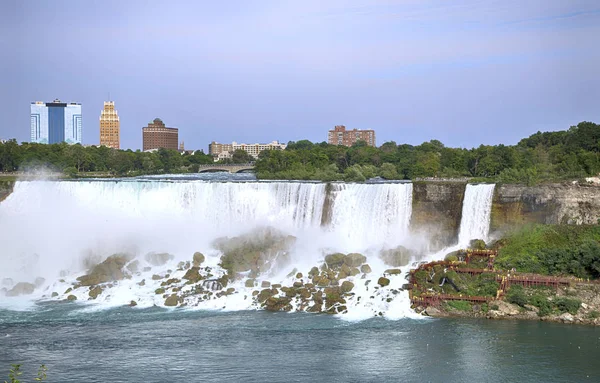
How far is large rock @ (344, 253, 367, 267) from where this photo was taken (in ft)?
119

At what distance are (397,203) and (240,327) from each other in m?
15.0

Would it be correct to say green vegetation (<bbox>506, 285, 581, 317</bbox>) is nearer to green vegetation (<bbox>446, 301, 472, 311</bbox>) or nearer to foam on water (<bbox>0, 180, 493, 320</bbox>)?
green vegetation (<bbox>446, 301, 472, 311</bbox>)

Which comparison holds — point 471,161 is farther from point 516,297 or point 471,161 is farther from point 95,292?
point 95,292

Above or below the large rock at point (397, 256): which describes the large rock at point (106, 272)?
below

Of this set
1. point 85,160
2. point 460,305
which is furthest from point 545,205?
point 85,160

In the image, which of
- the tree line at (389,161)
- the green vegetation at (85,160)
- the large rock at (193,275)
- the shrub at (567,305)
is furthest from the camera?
the green vegetation at (85,160)

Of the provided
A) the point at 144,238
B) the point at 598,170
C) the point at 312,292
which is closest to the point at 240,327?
the point at 312,292

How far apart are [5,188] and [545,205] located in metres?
34.5

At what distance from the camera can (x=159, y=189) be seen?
45406 millimetres

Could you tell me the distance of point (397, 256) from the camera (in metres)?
36.7

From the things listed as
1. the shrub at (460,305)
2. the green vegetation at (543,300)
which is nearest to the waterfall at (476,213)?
the green vegetation at (543,300)

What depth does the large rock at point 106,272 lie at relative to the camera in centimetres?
3638

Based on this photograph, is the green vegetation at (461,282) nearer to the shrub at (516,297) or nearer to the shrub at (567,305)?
the shrub at (516,297)

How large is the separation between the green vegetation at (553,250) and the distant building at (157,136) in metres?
152
